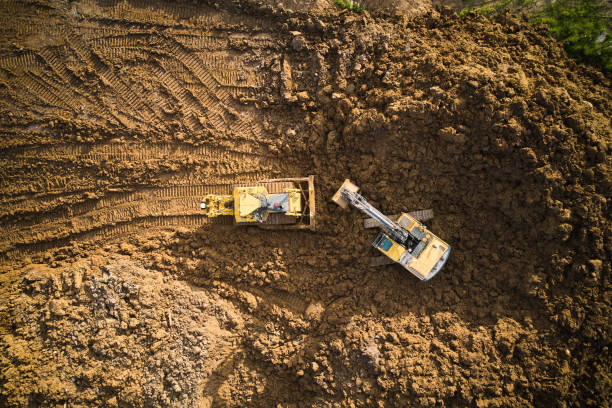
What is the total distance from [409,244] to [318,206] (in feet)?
7.84

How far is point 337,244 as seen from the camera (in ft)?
28.9

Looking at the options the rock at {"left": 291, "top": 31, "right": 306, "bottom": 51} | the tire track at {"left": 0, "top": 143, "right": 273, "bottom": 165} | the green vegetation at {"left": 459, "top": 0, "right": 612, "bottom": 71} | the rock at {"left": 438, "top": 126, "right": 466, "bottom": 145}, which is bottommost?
the tire track at {"left": 0, "top": 143, "right": 273, "bottom": 165}

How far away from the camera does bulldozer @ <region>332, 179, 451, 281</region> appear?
8.09 metres

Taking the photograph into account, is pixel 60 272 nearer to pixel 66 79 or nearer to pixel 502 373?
pixel 66 79

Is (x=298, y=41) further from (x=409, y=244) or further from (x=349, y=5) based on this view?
(x=409, y=244)

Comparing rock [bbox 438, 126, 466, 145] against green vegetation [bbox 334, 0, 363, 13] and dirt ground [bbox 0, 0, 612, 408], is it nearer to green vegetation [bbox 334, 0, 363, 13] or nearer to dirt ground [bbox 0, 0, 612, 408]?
dirt ground [bbox 0, 0, 612, 408]

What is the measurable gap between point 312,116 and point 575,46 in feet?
21.9

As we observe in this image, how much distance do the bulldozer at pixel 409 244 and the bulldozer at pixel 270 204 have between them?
3.69ft

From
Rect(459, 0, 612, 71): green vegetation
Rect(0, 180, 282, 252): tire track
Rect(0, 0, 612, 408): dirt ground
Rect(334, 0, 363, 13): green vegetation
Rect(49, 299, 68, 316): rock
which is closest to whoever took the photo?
Rect(0, 0, 612, 408): dirt ground

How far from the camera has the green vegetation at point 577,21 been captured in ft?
28.3

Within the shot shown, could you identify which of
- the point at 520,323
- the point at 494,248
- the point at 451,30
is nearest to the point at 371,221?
the point at 494,248

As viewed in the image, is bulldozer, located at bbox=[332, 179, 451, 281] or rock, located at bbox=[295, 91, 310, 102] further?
rock, located at bbox=[295, 91, 310, 102]

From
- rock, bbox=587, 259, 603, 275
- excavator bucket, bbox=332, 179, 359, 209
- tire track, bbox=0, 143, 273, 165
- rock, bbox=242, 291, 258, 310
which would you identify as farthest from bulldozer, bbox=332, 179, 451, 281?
rock, bbox=242, 291, 258, 310

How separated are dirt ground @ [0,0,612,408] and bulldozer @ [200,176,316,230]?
1.57ft
